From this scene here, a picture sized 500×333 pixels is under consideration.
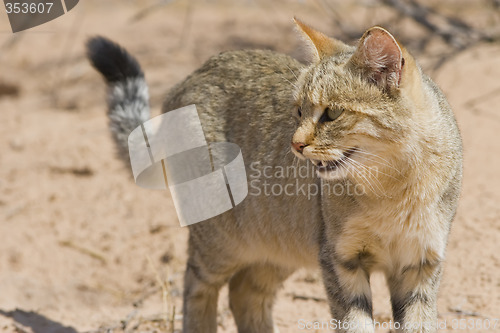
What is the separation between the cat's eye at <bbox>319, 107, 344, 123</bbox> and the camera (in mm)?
3143

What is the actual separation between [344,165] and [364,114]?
243 mm

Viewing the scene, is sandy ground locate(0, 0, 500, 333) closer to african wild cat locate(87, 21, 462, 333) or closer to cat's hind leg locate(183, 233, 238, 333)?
cat's hind leg locate(183, 233, 238, 333)

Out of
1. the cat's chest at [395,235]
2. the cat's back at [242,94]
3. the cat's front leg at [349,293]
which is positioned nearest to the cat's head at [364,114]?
the cat's chest at [395,235]

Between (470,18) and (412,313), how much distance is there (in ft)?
21.3

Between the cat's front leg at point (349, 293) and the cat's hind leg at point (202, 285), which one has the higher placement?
the cat's front leg at point (349, 293)

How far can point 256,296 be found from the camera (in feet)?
15.0

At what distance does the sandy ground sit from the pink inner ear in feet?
6.20

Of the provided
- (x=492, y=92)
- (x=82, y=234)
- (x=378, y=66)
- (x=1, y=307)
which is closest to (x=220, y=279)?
(x=1, y=307)

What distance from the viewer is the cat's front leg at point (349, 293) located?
335cm

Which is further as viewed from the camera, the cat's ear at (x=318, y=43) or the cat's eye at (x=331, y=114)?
the cat's ear at (x=318, y=43)

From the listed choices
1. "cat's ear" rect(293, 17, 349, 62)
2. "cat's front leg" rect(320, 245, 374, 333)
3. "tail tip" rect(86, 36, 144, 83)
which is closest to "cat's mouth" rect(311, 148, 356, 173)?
"cat's front leg" rect(320, 245, 374, 333)

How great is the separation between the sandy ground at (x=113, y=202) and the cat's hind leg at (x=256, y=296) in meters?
0.27

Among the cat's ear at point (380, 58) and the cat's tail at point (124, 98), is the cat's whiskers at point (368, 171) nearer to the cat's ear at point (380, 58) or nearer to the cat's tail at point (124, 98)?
the cat's ear at point (380, 58)

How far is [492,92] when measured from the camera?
22.5 feet
